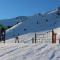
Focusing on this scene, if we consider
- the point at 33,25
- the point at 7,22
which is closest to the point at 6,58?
the point at 33,25

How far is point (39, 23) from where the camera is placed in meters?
15.7

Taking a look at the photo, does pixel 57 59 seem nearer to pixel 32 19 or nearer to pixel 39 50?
pixel 39 50

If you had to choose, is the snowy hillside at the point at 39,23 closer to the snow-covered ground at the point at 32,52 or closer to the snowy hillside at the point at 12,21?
the snowy hillside at the point at 12,21

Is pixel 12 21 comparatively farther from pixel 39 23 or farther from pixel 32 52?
pixel 32 52

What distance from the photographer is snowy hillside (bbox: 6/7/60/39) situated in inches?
574

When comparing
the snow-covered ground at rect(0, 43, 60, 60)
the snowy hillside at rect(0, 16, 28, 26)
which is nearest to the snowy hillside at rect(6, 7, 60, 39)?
the snowy hillside at rect(0, 16, 28, 26)

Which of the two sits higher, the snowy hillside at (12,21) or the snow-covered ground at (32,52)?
the snowy hillside at (12,21)

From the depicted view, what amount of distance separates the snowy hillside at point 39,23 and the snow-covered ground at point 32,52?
36.6ft

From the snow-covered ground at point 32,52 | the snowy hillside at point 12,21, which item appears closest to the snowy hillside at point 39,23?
the snowy hillside at point 12,21

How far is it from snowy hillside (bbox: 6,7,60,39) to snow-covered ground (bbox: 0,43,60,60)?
36.6ft

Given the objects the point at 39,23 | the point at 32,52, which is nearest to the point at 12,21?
the point at 39,23

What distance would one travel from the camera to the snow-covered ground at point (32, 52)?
2666 mm

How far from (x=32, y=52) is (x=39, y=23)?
12997 millimetres

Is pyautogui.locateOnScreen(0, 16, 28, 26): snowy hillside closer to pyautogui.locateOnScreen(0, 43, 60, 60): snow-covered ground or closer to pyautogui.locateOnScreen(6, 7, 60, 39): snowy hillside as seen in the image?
pyautogui.locateOnScreen(6, 7, 60, 39): snowy hillside
